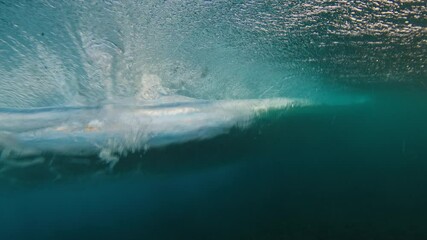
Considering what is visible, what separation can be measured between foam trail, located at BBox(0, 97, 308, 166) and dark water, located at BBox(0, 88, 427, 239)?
7.18 ft

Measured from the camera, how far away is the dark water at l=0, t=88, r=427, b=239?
17719 mm

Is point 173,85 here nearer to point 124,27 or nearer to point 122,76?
point 122,76

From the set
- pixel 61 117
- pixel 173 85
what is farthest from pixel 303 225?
pixel 61 117

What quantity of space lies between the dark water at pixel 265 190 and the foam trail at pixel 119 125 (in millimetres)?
2187

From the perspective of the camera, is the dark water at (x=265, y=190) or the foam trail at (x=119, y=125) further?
the dark water at (x=265, y=190)

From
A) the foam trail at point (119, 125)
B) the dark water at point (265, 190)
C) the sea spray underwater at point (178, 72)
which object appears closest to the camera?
A: the sea spray underwater at point (178, 72)

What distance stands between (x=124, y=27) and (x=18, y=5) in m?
1.48

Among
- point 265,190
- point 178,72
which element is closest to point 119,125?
point 178,72

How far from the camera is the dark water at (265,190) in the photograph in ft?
58.1

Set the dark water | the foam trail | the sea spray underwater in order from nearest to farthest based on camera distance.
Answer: the sea spray underwater
the foam trail
the dark water

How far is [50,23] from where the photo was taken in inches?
164

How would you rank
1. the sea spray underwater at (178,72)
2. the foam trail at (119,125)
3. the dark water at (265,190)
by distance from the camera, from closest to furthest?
the sea spray underwater at (178,72) → the foam trail at (119,125) → the dark water at (265,190)

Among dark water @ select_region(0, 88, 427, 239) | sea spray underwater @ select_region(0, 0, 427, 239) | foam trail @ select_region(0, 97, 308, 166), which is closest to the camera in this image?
sea spray underwater @ select_region(0, 0, 427, 239)

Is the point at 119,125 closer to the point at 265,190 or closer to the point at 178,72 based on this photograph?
the point at 178,72
